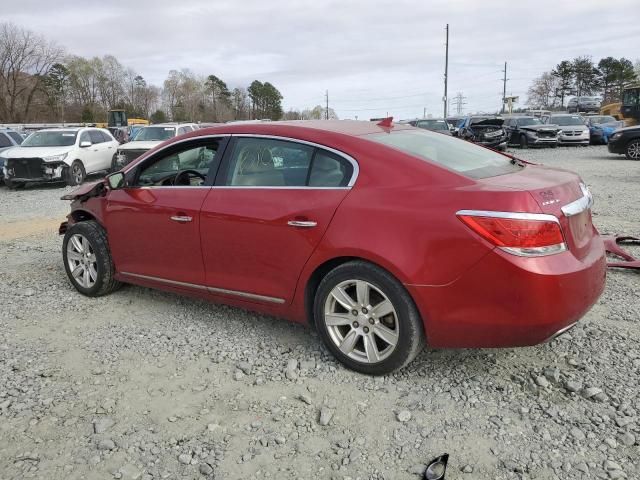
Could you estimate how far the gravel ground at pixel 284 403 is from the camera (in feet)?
8.51

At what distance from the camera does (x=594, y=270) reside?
311cm

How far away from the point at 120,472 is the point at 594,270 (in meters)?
2.72

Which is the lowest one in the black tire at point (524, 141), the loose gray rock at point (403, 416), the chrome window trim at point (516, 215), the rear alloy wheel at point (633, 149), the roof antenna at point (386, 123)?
the black tire at point (524, 141)

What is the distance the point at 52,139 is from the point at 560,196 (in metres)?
15.2

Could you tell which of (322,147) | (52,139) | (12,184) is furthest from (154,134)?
(322,147)

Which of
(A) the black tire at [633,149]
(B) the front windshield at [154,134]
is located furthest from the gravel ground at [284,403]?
(A) the black tire at [633,149]

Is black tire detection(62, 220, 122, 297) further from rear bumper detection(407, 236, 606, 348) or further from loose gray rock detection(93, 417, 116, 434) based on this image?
rear bumper detection(407, 236, 606, 348)

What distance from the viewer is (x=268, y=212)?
3.60m

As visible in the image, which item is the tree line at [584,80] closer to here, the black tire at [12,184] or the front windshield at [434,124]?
the front windshield at [434,124]

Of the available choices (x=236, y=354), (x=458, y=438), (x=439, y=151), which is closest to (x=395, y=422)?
(x=458, y=438)

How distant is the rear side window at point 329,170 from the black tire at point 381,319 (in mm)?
533

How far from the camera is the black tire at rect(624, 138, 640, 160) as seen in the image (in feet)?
58.1

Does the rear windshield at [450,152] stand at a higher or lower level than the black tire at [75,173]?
higher

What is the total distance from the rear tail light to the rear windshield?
18.1 inches
